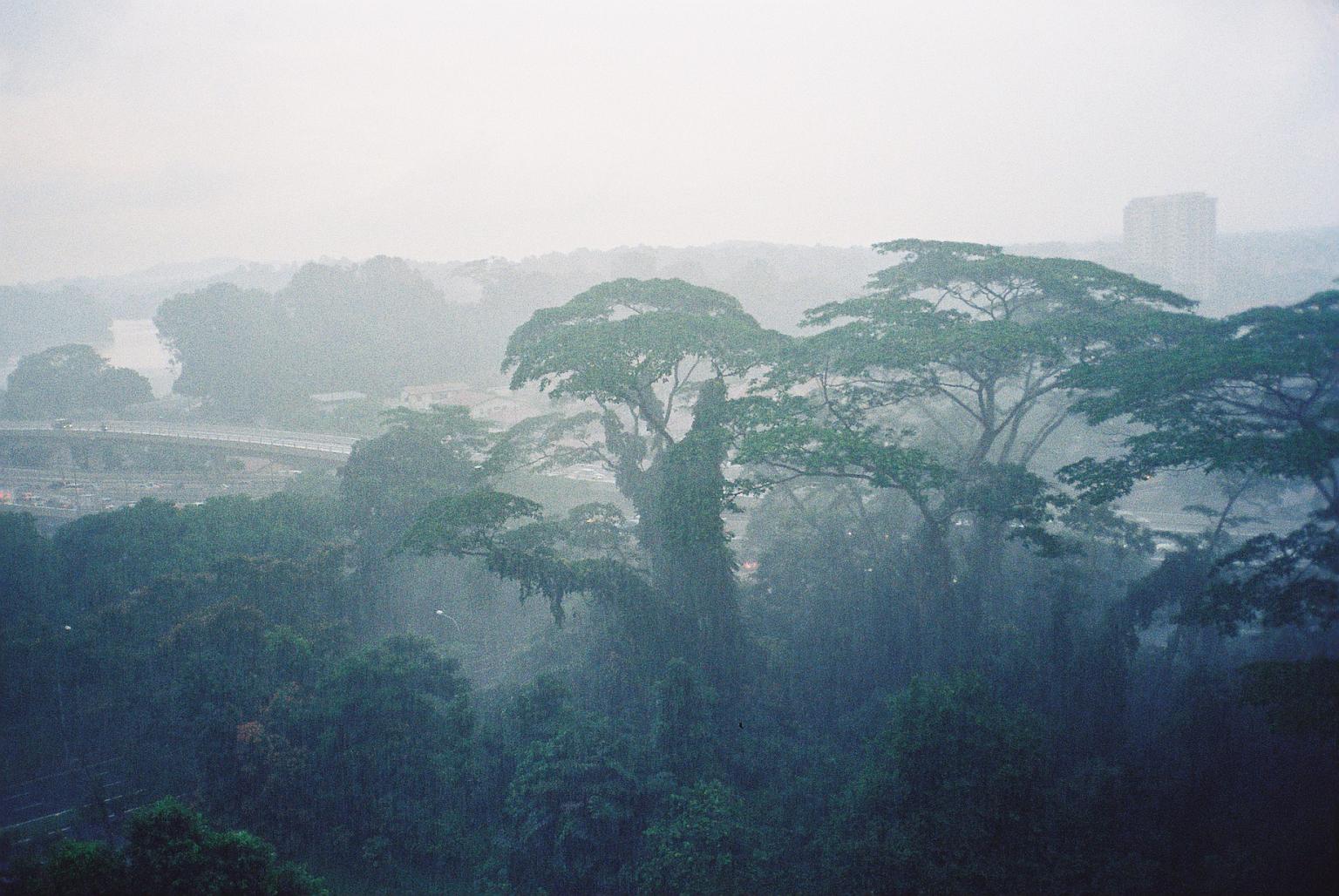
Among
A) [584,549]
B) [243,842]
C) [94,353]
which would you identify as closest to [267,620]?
[584,549]

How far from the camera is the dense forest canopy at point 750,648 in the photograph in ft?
28.9

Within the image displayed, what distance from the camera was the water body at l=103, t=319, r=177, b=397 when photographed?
204 ft

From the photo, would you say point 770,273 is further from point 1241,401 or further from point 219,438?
point 1241,401

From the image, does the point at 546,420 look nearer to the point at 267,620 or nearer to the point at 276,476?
the point at 267,620

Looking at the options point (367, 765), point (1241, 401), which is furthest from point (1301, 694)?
point (367, 765)

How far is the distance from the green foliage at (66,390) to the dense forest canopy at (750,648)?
25.2 metres

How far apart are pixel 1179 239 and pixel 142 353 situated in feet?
268

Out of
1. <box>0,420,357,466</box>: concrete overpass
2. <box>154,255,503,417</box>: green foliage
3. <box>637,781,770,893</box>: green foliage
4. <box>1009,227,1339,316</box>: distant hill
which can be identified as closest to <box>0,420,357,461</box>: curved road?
<box>0,420,357,466</box>: concrete overpass

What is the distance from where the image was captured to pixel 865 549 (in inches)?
685

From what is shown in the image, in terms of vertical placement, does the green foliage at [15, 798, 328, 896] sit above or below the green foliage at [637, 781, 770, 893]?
above

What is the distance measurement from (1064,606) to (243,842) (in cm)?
1163

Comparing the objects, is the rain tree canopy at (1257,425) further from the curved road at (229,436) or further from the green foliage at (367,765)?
the curved road at (229,436)

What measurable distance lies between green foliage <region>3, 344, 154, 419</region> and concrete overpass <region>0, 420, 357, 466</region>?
4.30 m

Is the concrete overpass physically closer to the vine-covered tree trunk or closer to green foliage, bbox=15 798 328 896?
the vine-covered tree trunk
